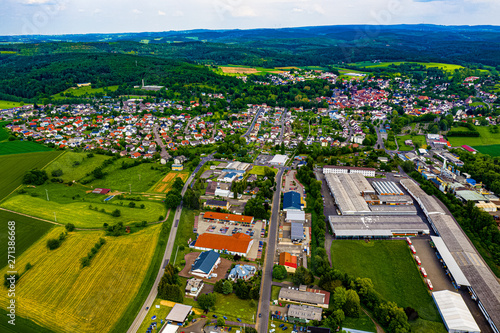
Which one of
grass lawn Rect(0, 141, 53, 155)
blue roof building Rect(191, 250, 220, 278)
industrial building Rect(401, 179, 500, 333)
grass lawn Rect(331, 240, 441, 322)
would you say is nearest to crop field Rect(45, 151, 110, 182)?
grass lawn Rect(0, 141, 53, 155)

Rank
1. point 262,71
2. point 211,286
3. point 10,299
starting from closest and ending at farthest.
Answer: point 10,299
point 211,286
point 262,71

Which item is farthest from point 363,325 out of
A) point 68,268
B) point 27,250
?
point 27,250

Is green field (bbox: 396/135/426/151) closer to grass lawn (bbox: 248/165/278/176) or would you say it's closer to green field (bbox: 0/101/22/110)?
grass lawn (bbox: 248/165/278/176)

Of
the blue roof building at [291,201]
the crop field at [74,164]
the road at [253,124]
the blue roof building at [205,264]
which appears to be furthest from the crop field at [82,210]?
the road at [253,124]

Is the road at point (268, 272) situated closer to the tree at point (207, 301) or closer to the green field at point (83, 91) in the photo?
the tree at point (207, 301)

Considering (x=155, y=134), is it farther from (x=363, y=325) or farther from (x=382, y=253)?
(x=363, y=325)

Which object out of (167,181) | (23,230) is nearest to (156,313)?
(23,230)

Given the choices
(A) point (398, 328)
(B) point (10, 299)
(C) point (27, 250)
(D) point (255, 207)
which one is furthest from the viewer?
(D) point (255, 207)
